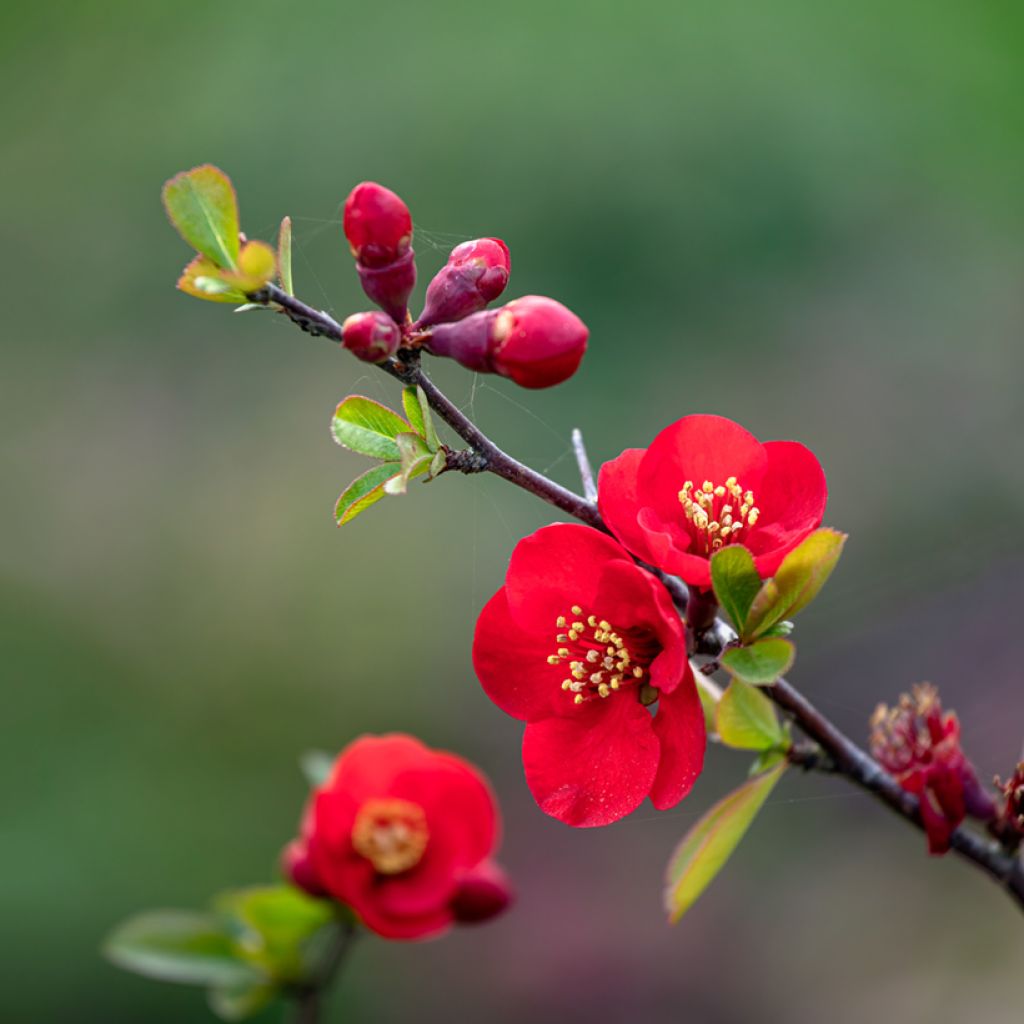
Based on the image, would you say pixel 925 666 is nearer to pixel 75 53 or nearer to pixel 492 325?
pixel 492 325

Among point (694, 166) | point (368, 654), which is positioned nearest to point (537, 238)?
point (694, 166)

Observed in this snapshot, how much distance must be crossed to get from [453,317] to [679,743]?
327mm

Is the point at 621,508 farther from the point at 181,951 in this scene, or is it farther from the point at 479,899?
the point at 181,951

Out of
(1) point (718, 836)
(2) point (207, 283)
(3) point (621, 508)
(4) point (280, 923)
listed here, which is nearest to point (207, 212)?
(2) point (207, 283)

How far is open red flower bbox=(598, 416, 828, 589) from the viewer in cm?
75

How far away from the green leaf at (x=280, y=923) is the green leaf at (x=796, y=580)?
61 cm

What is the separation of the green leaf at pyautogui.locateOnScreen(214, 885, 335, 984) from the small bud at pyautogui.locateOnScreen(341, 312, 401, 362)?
0.65 m

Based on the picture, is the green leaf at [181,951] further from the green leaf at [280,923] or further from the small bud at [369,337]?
the small bud at [369,337]

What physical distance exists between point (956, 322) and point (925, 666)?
3.54ft

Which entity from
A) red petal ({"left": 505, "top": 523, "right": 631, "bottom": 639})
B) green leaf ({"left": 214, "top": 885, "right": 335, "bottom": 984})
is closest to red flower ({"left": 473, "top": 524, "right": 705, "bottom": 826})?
red petal ({"left": 505, "top": 523, "right": 631, "bottom": 639})

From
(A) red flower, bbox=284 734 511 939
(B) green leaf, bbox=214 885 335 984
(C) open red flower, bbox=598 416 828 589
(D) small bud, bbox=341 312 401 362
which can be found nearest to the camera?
(D) small bud, bbox=341 312 401 362

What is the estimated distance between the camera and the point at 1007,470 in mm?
2746

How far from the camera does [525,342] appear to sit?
0.66 m

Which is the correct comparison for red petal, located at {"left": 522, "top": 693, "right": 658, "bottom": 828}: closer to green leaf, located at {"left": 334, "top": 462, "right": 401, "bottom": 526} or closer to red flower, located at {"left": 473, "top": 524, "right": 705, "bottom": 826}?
red flower, located at {"left": 473, "top": 524, "right": 705, "bottom": 826}
